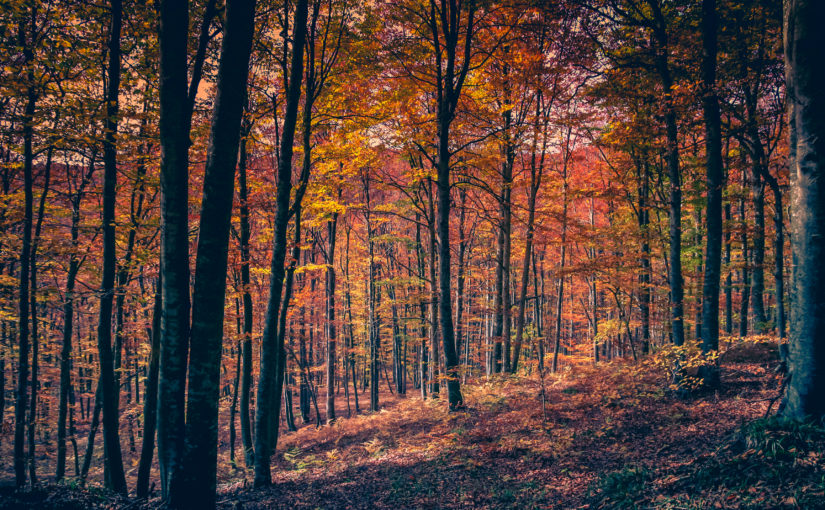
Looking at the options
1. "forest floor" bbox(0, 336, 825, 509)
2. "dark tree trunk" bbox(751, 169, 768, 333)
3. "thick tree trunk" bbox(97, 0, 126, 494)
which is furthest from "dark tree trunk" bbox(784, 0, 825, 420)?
"thick tree trunk" bbox(97, 0, 126, 494)

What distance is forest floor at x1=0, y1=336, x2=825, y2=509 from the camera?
3922 mm

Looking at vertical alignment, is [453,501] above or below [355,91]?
below

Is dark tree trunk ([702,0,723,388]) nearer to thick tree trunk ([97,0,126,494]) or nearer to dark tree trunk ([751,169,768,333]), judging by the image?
dark tree trunk ([751,169,768,333])

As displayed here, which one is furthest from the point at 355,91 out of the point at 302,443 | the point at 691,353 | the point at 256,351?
the point at 256,351

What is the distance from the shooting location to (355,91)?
11.6m

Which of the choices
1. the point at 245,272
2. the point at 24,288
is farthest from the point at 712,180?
the point at 24,288

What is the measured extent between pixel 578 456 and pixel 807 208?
5.19 m

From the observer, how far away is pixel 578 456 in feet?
21.9

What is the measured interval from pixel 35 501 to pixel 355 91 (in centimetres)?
1165

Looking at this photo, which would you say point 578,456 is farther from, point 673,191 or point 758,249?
point 758,249

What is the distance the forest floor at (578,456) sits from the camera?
12.9 feet

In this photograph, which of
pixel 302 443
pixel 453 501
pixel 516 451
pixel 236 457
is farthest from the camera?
pixel 236 457

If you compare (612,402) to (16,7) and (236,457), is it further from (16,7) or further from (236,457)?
(236,457)

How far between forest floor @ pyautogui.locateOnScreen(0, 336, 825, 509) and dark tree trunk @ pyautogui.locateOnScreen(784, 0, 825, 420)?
2.01 feet
